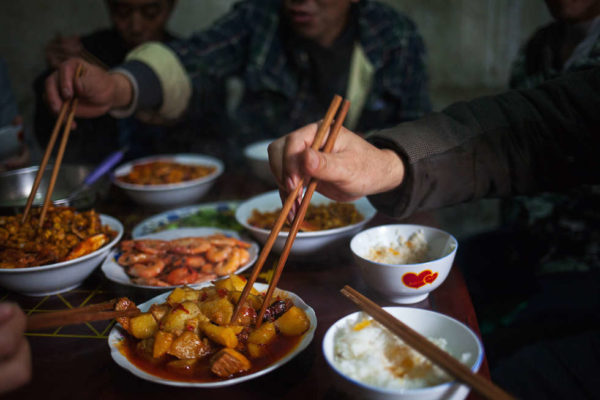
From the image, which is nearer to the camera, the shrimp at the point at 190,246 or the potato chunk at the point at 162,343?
the potato chunk at the point at 162,343

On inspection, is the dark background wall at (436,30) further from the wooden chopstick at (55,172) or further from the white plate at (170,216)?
the wooden chopstick at (55,172)

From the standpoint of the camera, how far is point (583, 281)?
2.46 meters

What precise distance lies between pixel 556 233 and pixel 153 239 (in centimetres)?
227

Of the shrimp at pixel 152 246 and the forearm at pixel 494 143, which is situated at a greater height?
the forearm at pixel 494 143

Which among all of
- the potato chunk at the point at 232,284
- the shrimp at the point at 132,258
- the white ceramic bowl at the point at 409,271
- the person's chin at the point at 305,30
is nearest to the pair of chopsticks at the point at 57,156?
the shrimp at the point at 132,258

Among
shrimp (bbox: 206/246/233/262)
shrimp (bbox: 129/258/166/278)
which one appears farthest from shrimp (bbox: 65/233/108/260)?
shrimp (bbox: 206/246/233/262)

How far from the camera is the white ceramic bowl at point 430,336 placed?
33.4 inches

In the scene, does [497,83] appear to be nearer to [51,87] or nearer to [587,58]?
[587,58]

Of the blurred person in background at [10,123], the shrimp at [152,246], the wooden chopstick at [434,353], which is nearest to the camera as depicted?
the wooden chopstick at [434,353]

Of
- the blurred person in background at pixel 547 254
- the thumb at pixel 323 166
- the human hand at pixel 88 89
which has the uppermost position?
the human hand at pixel 88 89

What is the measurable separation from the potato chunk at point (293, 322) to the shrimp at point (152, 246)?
0.72 m

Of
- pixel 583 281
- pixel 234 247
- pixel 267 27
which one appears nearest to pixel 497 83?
pixel 267 27

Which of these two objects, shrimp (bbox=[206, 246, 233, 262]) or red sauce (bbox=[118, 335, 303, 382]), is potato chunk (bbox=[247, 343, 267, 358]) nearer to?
red sauce (bbox=[118, 335, 303, 382])

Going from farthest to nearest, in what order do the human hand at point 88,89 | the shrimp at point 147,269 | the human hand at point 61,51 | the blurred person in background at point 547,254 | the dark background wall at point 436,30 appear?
the dark background wall at point 436,30 < the human hand at point 61,51 < the blurred person in background at point 547,254 < the human hand at point 88,89 < the shrimp at point 147,269
